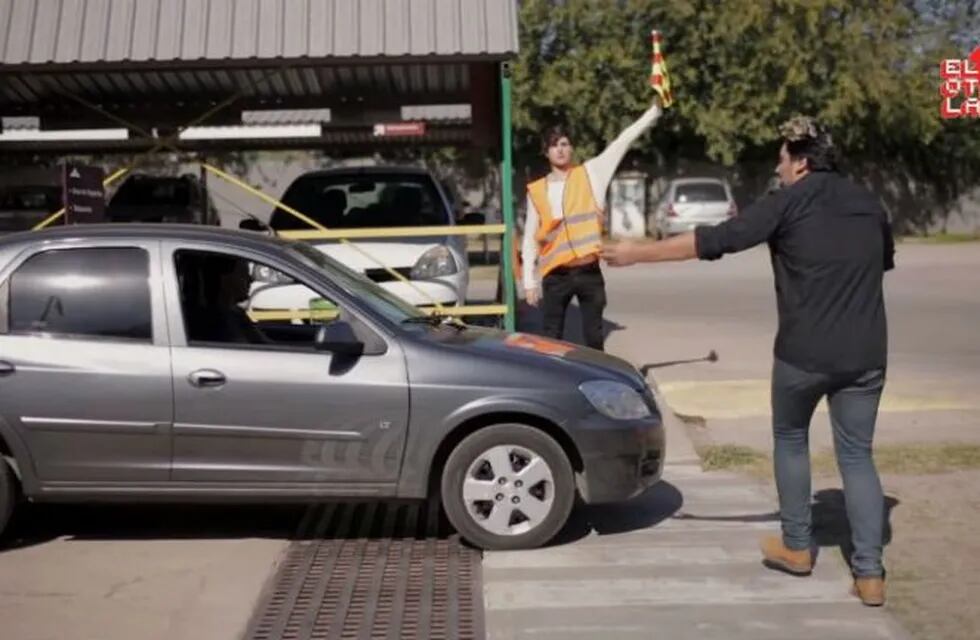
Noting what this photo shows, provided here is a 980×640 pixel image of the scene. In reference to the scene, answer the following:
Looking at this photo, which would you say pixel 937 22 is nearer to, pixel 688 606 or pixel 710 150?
pixel 710 150

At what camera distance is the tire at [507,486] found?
7.30 metres

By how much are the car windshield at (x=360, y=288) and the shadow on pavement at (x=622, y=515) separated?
137 cm

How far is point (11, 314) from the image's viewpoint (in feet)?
24.4

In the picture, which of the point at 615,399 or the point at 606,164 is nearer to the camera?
the point at 615,399

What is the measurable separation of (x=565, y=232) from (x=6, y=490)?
431cm

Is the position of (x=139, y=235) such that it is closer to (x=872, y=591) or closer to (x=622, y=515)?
(x=622, y=515)

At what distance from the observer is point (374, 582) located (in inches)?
275

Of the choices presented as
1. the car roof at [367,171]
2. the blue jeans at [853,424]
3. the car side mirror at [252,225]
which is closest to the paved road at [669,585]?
the blue jeans at [853,424]

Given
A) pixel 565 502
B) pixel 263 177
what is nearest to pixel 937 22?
pixel 263 177

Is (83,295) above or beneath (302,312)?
above

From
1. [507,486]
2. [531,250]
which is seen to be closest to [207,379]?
[507,486]

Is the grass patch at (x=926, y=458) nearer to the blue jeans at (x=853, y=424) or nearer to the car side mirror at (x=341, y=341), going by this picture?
the blue jeans at (x=853, y=424)

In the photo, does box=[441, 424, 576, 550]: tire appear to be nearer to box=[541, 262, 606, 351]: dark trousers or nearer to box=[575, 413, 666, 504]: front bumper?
box=[575, 413, 666, 504]: front bumper

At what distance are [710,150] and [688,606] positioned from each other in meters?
33.7
